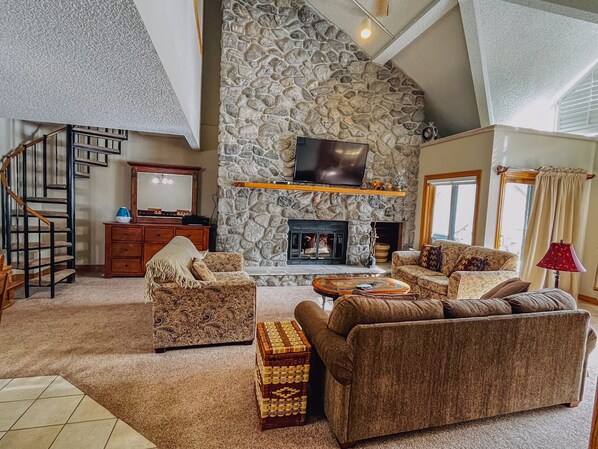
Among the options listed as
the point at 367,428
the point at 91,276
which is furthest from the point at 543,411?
the point at 91,276

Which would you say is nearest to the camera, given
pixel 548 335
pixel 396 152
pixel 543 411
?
pixel 548 335

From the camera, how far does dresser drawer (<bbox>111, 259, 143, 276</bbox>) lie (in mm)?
4852

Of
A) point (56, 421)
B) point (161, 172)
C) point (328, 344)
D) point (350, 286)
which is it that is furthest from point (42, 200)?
point (328, 344)

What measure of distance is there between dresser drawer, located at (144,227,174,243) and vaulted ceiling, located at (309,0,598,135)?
4.41 metres

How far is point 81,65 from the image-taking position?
6.80ft

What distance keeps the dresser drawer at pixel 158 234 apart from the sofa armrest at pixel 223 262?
4.98 ft

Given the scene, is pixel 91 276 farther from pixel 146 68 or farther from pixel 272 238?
pixel 146 68

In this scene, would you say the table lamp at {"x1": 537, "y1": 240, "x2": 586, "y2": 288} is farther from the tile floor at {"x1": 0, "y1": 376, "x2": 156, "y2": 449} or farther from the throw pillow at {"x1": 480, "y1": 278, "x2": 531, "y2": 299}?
the tile floor at {"x1": 0, "y1": 376, "x2": 156, "y2": 449}

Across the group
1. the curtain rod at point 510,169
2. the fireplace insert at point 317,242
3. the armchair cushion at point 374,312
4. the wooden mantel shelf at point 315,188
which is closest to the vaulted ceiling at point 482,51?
the curtain rod at point 510,169

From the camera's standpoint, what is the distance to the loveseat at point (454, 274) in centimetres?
343

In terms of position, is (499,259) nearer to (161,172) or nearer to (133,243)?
(133,243)

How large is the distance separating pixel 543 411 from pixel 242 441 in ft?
6.48

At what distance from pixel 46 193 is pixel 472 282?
6113 mm

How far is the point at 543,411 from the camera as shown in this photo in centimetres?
205
